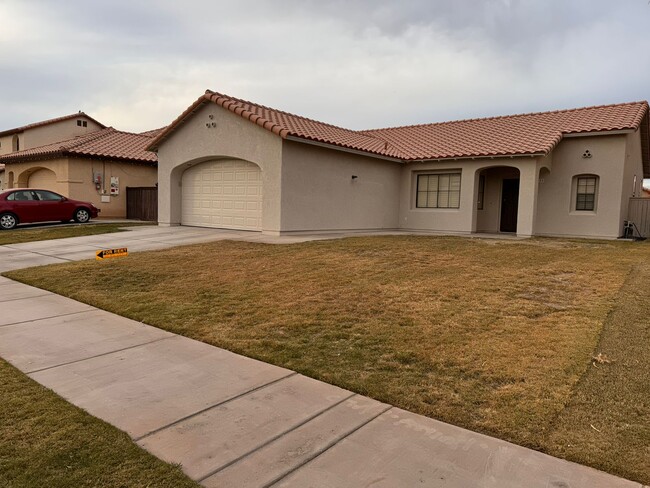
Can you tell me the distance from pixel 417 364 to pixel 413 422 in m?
1.08

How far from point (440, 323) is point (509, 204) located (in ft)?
51.6

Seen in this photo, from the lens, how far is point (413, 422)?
10.8 feet

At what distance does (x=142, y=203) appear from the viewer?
2403 centimetres

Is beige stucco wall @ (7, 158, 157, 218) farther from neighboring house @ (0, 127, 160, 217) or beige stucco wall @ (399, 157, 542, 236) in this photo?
beige stucco wall @ (399, 157, 542, 236)

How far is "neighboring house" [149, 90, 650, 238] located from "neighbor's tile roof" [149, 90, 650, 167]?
77 mm

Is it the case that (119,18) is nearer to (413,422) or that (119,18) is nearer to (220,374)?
(220,374)

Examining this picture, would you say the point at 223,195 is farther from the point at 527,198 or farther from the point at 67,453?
the point at 67,453

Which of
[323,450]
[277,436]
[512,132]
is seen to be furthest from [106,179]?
[323,450]

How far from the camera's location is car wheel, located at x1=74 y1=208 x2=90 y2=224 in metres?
19.7

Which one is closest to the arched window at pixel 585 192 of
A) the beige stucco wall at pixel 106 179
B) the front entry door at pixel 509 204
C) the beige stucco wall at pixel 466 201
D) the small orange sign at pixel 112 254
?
the beige stucco wall at pixel 466 201

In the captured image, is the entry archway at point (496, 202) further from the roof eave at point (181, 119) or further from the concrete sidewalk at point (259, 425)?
the concrete sidewalk at point (259, 425)

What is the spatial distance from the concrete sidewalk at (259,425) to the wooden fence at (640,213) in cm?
1956

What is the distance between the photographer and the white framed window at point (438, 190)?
1861cm

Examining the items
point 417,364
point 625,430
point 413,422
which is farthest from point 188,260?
point 625,430
